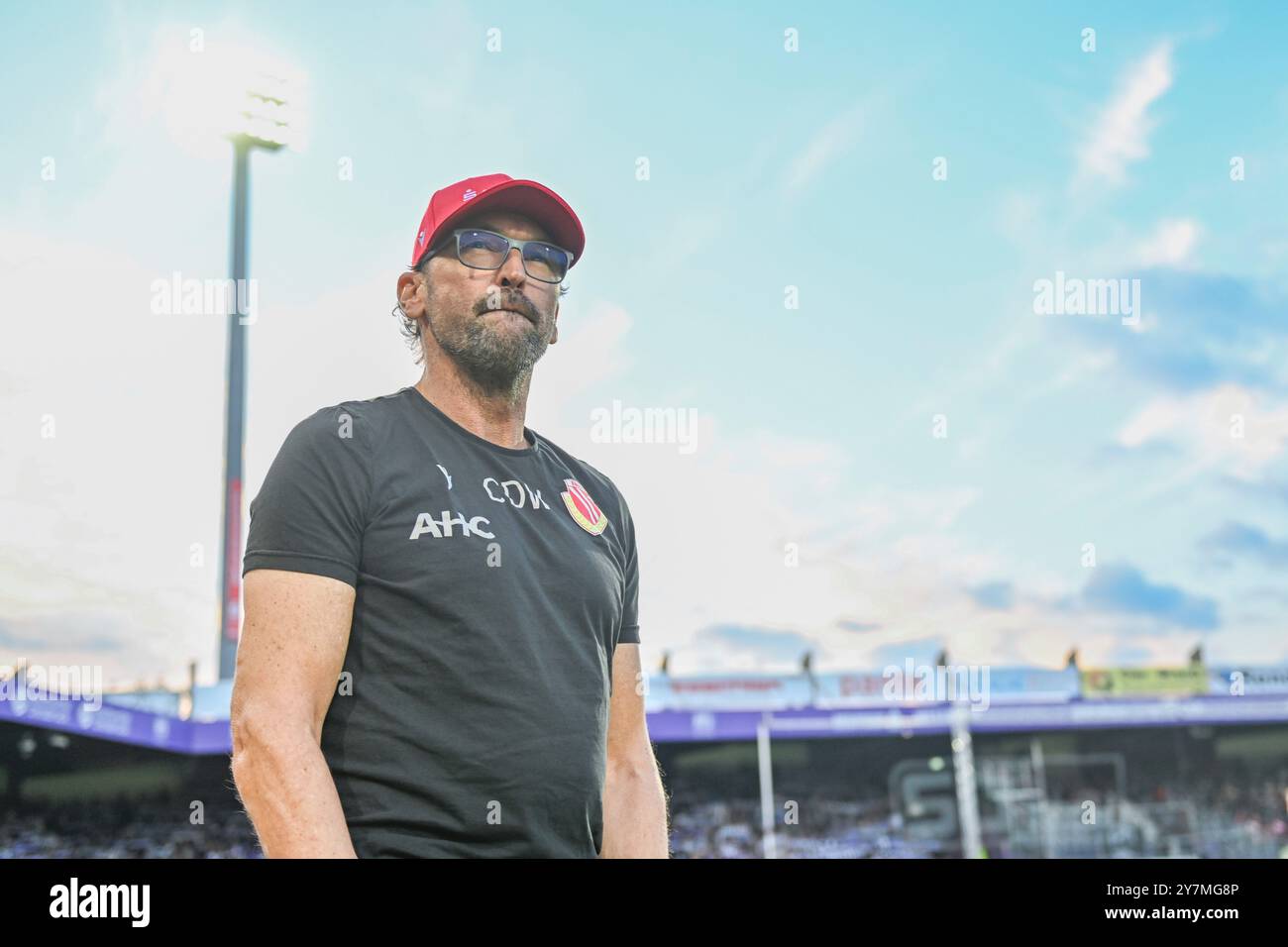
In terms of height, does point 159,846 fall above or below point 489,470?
below

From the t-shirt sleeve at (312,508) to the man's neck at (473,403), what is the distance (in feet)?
1.17

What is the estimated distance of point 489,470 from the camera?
2.35 m

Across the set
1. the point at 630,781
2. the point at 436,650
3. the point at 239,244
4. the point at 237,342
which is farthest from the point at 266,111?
the point at 436,650

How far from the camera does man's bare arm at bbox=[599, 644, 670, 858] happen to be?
2496 mm

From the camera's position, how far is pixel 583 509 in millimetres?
2555

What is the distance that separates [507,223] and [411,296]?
28 centimetres

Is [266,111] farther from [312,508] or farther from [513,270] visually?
[312,508]

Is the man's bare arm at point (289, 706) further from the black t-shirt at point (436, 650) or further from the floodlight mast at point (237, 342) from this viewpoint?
the floodlight mast at point (237, 342)

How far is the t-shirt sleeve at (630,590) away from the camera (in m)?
2.71
